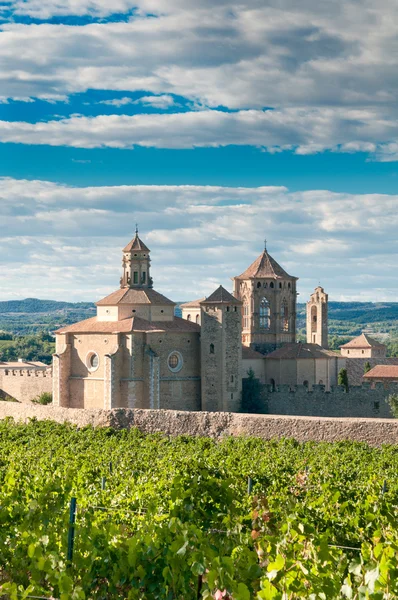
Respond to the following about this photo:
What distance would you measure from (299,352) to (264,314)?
6346 millimetres

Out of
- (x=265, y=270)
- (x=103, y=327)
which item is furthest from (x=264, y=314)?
(x=103, y=327)

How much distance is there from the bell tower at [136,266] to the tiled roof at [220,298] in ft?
17.3

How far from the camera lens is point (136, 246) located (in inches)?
1869

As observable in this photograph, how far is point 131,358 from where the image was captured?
40531 millimetres

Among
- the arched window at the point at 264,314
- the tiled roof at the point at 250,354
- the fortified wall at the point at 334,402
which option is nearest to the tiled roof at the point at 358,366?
the arched window at the point at 264,314

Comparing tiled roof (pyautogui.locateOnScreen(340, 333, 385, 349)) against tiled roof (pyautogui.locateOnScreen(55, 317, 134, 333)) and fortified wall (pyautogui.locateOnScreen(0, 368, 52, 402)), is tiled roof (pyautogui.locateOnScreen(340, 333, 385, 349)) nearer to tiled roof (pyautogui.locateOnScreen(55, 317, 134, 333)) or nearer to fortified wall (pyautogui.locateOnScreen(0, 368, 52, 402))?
fortified wall (pyautogui.locateOnScreen(0, 368, 52, 402))

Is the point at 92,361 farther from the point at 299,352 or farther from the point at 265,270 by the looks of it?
the point at 265,270

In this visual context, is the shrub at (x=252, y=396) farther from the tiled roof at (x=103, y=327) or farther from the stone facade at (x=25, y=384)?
the stone facade at (x=25, y=384)

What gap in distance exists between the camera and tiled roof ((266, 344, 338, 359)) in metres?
48.4

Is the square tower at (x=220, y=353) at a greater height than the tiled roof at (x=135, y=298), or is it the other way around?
the tiled roof at (x=135, y=298)

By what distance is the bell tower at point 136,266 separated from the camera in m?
46.6

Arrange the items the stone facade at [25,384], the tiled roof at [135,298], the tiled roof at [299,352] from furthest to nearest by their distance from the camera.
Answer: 1. the stone facade at [25,384]
2. the tiled roof at [299,352]
3. the tiled roof at [135,298]

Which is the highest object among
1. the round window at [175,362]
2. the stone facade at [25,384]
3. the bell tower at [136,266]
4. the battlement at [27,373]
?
the bell tower at [136,266]

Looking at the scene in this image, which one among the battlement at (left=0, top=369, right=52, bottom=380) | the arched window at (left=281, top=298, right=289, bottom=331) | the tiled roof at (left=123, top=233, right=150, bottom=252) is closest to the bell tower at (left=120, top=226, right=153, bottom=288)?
the tiled roof at (left=123, top=233, right=150, bottom=252)
